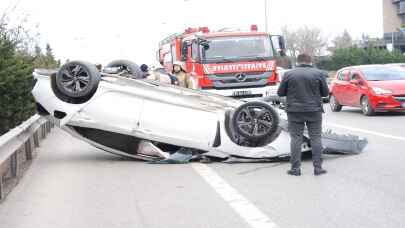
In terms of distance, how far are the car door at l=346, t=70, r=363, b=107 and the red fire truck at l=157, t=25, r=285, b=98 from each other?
2353mm

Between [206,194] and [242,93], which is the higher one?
[242,93]

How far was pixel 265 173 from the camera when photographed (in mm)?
9648

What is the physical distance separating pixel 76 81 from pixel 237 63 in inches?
380

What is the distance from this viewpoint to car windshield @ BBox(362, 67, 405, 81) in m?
20.6

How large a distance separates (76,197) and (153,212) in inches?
57.1

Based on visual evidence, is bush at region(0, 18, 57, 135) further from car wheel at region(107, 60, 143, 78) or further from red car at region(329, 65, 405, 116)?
red car at region(329, 65, 405, 116)

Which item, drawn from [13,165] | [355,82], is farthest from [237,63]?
[13,165]

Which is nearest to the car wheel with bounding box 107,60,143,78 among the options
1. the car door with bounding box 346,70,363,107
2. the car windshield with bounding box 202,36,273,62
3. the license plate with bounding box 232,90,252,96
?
the car windshield with bounding box 202,36,273,62

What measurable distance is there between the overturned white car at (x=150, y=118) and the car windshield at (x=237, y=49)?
29.7 ft

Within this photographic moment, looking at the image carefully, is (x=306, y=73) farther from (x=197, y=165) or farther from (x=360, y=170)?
(x=197, y=165)

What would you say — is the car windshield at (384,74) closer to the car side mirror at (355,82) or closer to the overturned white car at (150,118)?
the car side mirror at (355,82)

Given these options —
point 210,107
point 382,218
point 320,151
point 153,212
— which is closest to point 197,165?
point 210,107

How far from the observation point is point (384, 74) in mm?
20906

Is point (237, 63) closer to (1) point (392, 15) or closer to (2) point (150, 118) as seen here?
(2) point (150, 118)
